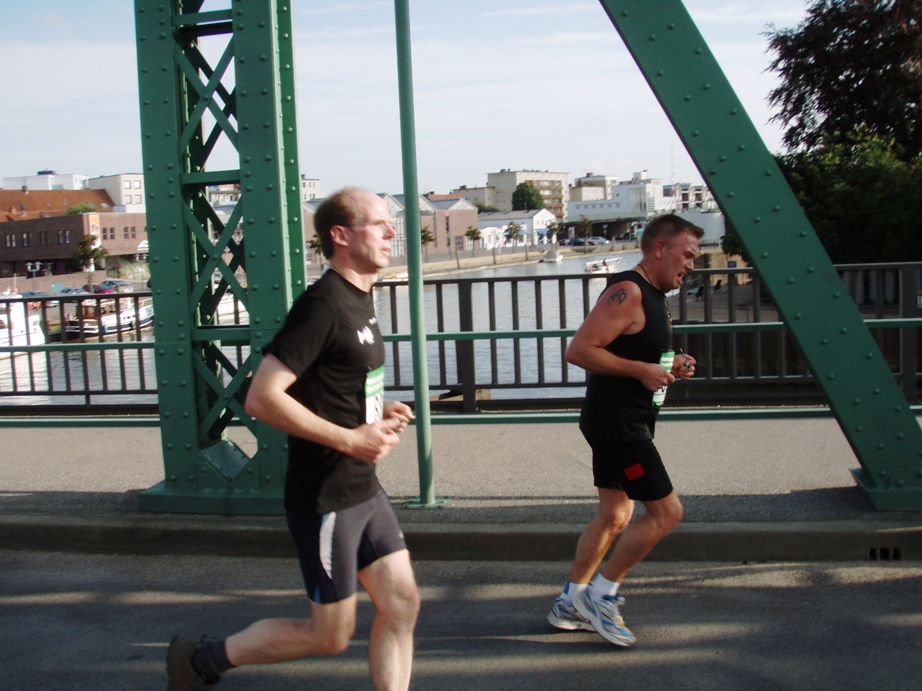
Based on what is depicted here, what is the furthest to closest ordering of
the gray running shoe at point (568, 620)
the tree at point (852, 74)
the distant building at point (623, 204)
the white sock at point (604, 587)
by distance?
the distant building at point (623, 204) → the tree at point (852, 74) → the gray running shoe at point (568, 620) → the white sock at point (604, 587)

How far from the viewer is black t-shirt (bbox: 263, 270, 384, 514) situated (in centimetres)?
292

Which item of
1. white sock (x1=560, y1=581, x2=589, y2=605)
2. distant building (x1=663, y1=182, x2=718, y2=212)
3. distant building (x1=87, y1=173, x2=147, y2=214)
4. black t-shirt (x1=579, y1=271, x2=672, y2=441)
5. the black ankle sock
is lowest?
white sock (x1=560, y1=581, x2=589, y2=605)

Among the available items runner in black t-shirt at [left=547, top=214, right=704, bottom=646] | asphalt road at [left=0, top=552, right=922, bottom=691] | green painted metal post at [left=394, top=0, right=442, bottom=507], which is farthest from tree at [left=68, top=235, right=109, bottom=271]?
runner in black t-shirt at [left=547, top=214, right=704, bottom=646]

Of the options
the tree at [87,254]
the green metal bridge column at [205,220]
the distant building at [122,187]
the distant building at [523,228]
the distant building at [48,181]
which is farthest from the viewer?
the distant building at [48,181]

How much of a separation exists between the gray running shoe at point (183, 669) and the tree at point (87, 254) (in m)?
93.9

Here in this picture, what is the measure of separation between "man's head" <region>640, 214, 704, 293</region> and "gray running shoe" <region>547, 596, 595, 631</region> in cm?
144

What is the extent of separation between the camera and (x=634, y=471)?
3896 mm

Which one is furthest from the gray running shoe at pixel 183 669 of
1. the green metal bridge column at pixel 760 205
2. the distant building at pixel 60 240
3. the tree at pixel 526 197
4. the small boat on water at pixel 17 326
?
the tree at pixel 526 197

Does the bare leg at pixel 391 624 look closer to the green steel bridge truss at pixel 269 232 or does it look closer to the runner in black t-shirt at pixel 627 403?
the runner in black t-shirt at pixel 627 403

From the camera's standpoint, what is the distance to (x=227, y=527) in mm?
5465

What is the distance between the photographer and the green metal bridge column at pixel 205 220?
17.5ft

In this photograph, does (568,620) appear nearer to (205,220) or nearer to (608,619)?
(608,619)

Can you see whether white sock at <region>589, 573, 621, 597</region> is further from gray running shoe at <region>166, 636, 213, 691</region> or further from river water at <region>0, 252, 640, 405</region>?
river water at <region>0, 252, 640, 405</region>

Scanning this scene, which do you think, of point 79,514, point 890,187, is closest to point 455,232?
point 890,187
